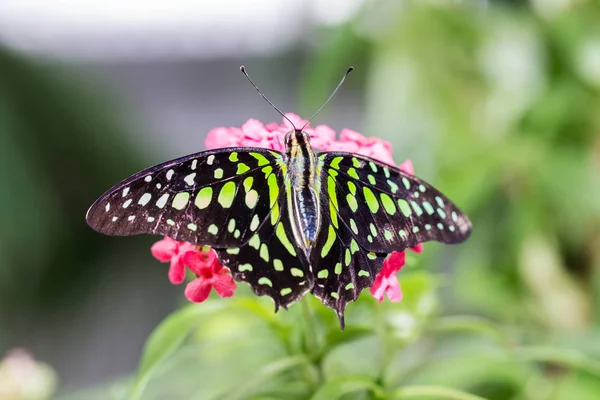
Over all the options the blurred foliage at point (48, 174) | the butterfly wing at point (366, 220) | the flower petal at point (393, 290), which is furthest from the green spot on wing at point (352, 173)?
the blurred foliage at point (48, 174)

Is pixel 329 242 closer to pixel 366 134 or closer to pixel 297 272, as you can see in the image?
pixel 297 272

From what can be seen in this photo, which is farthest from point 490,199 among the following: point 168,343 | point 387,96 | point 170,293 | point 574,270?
point 170,293

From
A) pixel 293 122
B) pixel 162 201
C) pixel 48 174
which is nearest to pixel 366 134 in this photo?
pixel 293 122

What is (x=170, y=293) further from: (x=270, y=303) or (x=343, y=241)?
(x=343, y=241)

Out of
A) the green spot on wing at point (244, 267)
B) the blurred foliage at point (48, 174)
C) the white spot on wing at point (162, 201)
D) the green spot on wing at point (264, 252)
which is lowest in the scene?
the green spot on wing at point (244, 267)

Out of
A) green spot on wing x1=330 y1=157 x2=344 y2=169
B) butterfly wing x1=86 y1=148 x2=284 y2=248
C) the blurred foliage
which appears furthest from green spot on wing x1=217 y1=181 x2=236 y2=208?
the blurred foliage

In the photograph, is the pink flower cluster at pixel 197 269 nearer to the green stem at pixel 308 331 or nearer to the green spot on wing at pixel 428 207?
the green stem at pixel 308 331

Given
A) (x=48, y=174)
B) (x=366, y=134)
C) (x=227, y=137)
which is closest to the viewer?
(x=227, y=137)

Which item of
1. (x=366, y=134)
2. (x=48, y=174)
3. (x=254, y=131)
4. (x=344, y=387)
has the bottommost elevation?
(x=344, y=387)
